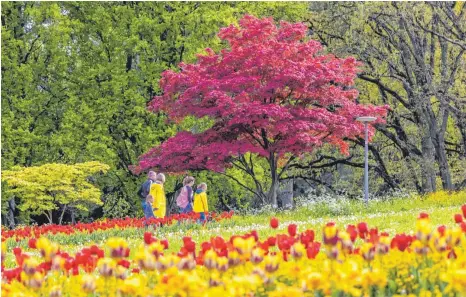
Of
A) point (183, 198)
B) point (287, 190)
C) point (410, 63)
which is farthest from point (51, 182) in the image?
point (410, 63)

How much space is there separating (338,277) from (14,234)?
938cm

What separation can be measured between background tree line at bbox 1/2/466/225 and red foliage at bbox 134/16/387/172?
162 inches

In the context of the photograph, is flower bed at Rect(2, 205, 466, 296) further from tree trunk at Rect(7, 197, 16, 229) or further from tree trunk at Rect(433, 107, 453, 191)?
tree trunk at Rect(7, 197, 16, 229)

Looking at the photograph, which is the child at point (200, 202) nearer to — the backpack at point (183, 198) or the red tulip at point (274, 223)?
the backpack at point (183, 198)

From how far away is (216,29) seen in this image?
2228cm

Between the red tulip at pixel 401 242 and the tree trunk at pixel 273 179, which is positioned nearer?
the red tulip at pixel 401 242

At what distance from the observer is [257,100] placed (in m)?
16.3

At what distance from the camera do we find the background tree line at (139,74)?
21.4 m

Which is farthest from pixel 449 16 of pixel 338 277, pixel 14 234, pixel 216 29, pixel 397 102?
pixel 338 277

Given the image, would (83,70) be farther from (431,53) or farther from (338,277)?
(338,277)

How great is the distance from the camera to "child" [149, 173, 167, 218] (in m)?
13.4

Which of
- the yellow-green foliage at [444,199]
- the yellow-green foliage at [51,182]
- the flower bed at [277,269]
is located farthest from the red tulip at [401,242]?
the yellow-green foliage at [51,182]

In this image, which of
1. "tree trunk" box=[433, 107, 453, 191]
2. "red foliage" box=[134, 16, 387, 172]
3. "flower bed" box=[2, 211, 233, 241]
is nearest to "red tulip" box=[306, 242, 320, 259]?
"flower bed" box=[2, 211, 233, 241]

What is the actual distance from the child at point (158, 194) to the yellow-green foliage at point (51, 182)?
566 cm
